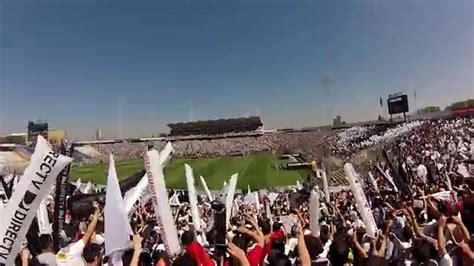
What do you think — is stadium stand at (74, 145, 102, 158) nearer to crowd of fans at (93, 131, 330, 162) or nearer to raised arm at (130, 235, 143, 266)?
crowd of fans at (93, 131, 330, 162)

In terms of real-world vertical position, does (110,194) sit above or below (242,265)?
above

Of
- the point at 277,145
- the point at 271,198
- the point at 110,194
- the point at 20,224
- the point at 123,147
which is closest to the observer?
the point at 20,224

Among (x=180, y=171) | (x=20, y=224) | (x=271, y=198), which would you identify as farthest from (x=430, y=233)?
(x=180, y=171)

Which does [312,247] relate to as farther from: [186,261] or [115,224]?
[115,224]

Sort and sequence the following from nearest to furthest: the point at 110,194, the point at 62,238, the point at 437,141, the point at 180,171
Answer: the point at 110,194, the point at 62,238, the point at 437,141, the point at 180,171

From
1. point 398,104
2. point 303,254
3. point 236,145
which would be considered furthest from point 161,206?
point 236,145

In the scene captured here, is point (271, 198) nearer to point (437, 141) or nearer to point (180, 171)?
point (437, 141)

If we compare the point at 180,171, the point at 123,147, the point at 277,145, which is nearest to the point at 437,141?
the point at 180,171

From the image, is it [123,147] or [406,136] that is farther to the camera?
[123,147]
